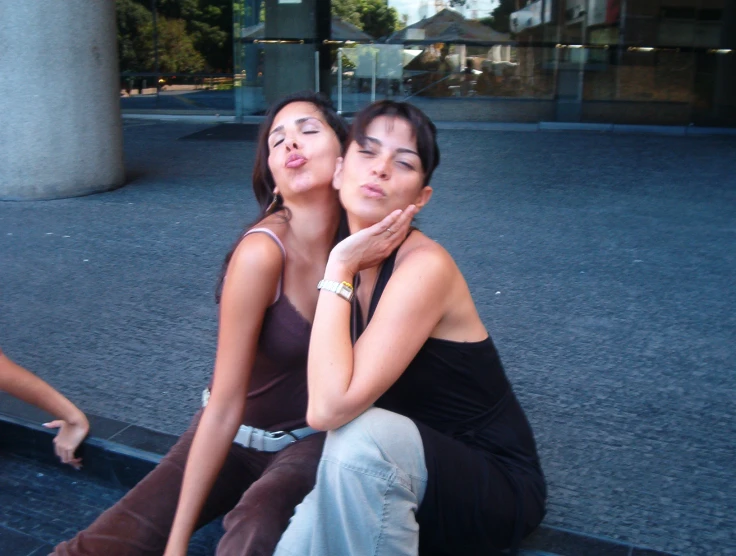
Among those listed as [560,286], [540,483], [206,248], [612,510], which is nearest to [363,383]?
[540,483]

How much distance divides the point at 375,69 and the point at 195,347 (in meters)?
11.9

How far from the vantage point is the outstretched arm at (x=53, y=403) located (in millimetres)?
3191

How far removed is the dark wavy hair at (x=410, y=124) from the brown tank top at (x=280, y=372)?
417mm

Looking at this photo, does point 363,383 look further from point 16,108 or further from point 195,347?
point 16,108

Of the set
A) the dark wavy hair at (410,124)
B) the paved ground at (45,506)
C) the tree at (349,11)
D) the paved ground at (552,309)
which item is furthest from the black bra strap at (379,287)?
the tree at (349,11)

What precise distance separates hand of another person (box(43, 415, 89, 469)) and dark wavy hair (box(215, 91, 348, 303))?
1055 mm

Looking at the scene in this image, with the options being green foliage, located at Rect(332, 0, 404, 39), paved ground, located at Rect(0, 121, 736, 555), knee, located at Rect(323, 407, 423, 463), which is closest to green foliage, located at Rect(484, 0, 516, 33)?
green foliage, located at Rect(332, 0, 404, 39)

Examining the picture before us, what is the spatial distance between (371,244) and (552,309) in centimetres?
275

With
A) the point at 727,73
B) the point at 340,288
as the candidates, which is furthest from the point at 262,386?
the point at 727,73

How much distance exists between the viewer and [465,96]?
1509 centimetres

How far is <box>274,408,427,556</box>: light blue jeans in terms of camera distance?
201 centimetres

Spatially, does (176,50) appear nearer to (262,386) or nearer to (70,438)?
(70,438)

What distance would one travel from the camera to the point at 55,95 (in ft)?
25.9

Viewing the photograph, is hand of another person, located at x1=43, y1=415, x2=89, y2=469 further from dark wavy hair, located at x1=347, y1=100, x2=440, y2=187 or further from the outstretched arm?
dark wavy hair, located at x1=347, y1=100, x2=440, y2=187
